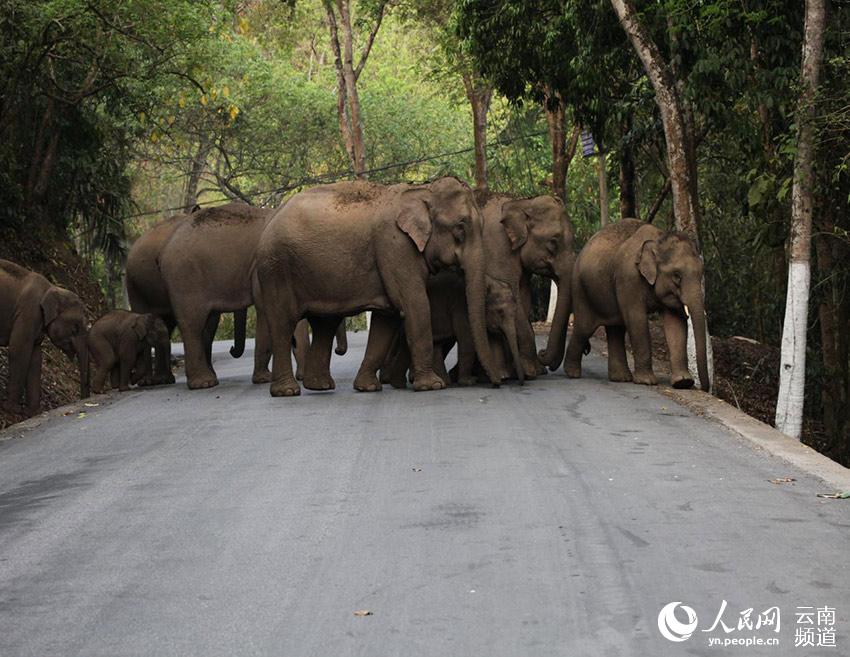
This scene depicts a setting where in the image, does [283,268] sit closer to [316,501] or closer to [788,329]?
[788,329]

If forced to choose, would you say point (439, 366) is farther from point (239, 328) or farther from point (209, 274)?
point (239, 328)

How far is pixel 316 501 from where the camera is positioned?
8.96m

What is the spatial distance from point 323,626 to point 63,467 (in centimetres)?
520

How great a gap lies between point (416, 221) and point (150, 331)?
4.80 metres

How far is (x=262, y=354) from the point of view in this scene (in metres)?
18.1

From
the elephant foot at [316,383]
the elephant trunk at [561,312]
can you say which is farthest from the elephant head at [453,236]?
the elephant trunk at [561,312]

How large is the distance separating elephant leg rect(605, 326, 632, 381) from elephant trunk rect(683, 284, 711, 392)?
3.75 feet

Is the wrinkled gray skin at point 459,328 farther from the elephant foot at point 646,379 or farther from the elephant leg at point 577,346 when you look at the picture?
the elephant foot at point 646,379

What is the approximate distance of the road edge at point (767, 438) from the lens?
32.2 ft

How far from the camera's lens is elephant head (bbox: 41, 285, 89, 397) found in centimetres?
1811

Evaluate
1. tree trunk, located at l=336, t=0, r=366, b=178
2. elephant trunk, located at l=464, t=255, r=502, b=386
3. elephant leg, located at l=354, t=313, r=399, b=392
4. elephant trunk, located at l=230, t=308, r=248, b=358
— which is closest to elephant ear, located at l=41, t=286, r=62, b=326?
elephant trunk, located at l=230, t=308, r=248, b=358

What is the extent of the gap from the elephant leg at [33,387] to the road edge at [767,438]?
292 inches

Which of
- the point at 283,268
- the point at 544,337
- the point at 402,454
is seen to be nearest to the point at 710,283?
the point at 544,337

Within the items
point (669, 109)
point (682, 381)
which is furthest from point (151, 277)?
point (682, 381)
